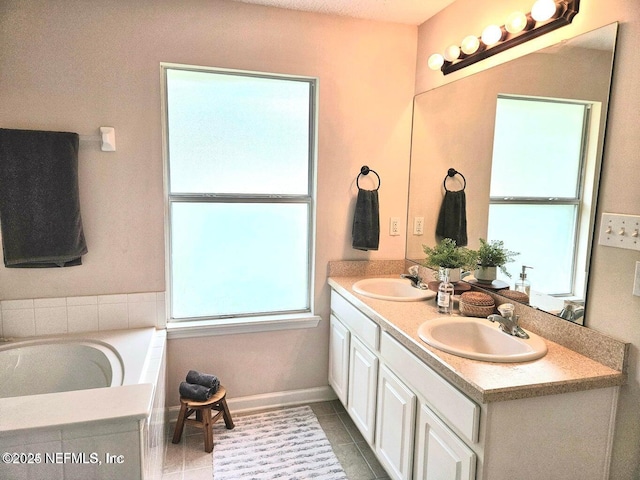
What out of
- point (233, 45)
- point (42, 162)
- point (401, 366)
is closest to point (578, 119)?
point (401, 366)

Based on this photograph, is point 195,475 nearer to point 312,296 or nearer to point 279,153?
point 312,296

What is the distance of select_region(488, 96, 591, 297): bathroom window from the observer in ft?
5.33

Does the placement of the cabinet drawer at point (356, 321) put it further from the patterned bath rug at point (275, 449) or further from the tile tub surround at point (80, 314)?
the tile tub surround at point (80, 314)

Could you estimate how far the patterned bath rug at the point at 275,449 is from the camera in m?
2.11

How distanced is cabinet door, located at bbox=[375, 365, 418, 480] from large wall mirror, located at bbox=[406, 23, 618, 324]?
0.71 m

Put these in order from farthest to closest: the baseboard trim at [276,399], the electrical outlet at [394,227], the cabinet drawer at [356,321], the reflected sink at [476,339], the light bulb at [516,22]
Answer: the electrical outlet at [394,227] < the baseboard trim at [276,399] < the cabinet drawer at [356,321] < the light bulb at [516,22] < the reflected sink at [476,339]

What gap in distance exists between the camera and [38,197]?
2.13 m

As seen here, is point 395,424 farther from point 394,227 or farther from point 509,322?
point 394,227

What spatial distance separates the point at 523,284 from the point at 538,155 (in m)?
0.59

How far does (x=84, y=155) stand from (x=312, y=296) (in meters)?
1.59

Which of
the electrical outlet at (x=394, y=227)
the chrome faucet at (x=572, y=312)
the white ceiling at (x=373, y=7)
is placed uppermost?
the white ceiling at (x=373, y=7)

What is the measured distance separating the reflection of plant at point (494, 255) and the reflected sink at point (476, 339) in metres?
0.32

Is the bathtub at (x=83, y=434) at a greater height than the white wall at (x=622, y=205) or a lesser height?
lesser

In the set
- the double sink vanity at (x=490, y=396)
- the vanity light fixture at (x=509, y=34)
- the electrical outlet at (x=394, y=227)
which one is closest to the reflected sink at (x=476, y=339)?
the double sink vanity at (x=490, y=396)
